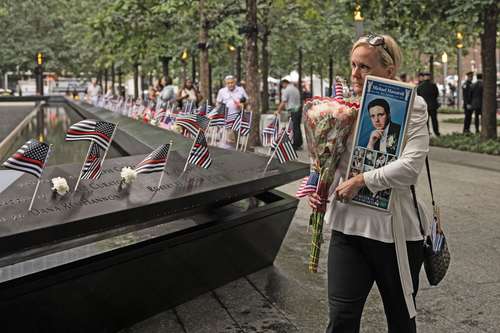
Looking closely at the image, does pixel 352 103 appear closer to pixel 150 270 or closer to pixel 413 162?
pixel 413 162

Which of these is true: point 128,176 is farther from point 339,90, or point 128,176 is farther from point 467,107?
point 467,107

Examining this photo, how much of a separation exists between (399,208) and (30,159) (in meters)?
2.17

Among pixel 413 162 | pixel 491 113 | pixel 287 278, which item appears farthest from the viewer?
pixel 491 113

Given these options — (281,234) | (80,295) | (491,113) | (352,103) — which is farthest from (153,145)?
(491,113)

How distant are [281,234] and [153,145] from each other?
9.60ft

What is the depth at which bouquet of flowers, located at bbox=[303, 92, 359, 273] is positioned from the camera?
286 centimetres

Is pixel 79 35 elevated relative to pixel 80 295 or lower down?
elevated

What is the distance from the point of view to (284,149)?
5.07 m

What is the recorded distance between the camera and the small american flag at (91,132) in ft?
13.7

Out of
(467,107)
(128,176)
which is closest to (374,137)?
(128,176)

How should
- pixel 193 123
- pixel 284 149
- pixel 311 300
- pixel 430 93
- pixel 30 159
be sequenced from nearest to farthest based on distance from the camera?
pixel 30 159, pixel 311 300, pixel 284 149, pixel 193 123, pixel 430 93

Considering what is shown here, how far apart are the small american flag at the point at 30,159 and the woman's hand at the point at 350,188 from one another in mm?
1873

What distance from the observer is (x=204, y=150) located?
4941 mm

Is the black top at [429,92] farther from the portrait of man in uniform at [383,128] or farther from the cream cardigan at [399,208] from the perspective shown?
the portrait of man in uniform at [383,128]
